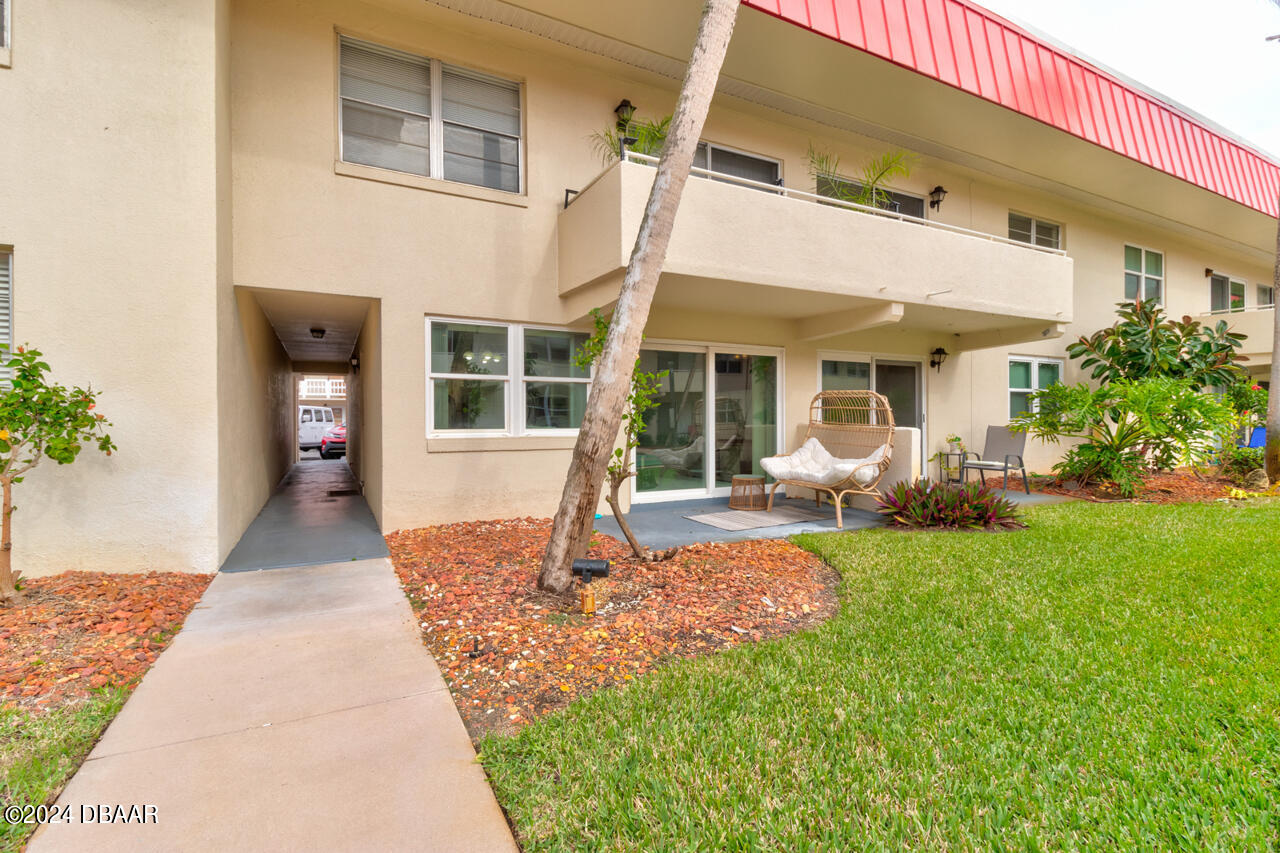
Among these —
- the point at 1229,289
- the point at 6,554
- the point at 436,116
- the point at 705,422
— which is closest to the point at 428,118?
the point at 436,116

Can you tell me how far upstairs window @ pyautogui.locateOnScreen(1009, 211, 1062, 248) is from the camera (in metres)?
10.7

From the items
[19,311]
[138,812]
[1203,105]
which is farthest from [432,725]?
[1203,105]

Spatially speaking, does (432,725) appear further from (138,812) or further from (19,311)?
(19,311)

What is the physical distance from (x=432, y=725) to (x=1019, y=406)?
12.3 metres

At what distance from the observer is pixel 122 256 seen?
4.32m

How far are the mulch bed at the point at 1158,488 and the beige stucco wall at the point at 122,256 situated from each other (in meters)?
10.8

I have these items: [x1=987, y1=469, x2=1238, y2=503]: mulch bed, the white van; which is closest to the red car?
the white van

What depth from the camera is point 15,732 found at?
228 cm

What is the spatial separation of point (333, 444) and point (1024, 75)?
19162 millimetres

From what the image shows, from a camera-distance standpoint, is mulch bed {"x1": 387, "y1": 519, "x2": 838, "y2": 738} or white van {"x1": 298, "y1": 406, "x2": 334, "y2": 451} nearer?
mulch bed {"x1": 387, "y1": 519, "x2": 838, "y2": 738}

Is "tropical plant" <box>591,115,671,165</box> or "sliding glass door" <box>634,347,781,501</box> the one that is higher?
"tropical plant" <box>591,115,671,165</box>

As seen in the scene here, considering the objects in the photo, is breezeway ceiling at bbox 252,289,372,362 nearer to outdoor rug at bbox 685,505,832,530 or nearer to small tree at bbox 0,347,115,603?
small tree at bbox 0,347,115,603

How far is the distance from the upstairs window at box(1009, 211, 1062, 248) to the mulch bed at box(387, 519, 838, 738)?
925 centimetres

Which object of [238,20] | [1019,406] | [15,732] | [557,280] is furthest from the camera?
[1019,406]
